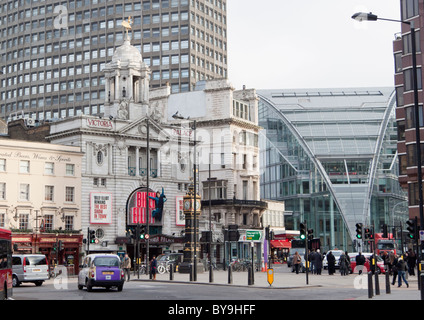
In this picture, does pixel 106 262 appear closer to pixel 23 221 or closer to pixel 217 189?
pixel 23 221

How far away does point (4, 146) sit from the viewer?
2638 inches

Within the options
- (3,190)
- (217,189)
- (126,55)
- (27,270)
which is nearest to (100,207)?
(3,190)

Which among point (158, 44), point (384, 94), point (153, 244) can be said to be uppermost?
point (158, 44)

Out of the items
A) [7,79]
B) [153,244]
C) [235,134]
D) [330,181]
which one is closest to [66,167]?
[153,244]

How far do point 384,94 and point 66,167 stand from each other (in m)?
68.2

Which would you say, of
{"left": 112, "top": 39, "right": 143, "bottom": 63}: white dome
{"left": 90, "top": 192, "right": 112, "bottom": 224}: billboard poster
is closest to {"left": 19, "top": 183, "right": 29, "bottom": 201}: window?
{"left": 90, "top": 192, "right": 112, "bottom": 224}: billboard poster

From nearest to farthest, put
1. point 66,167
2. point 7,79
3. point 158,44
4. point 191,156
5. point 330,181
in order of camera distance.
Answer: point 66,167
point 191,156
point 330,181
point 158,44
point 7,79

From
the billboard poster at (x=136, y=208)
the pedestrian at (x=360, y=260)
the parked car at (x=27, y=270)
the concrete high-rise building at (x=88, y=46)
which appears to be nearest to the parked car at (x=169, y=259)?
the billboard poster at (x=136, y=208)

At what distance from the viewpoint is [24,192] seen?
6825 cm

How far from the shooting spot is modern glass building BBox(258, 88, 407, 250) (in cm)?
11575

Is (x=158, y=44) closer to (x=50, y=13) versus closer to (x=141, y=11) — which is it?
(x=141, y=11)

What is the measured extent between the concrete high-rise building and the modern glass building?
675 inches

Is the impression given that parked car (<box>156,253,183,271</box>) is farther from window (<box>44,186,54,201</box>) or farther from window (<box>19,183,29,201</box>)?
window (<box>19,183,29,201</box>)

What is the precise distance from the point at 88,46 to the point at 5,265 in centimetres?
10726
